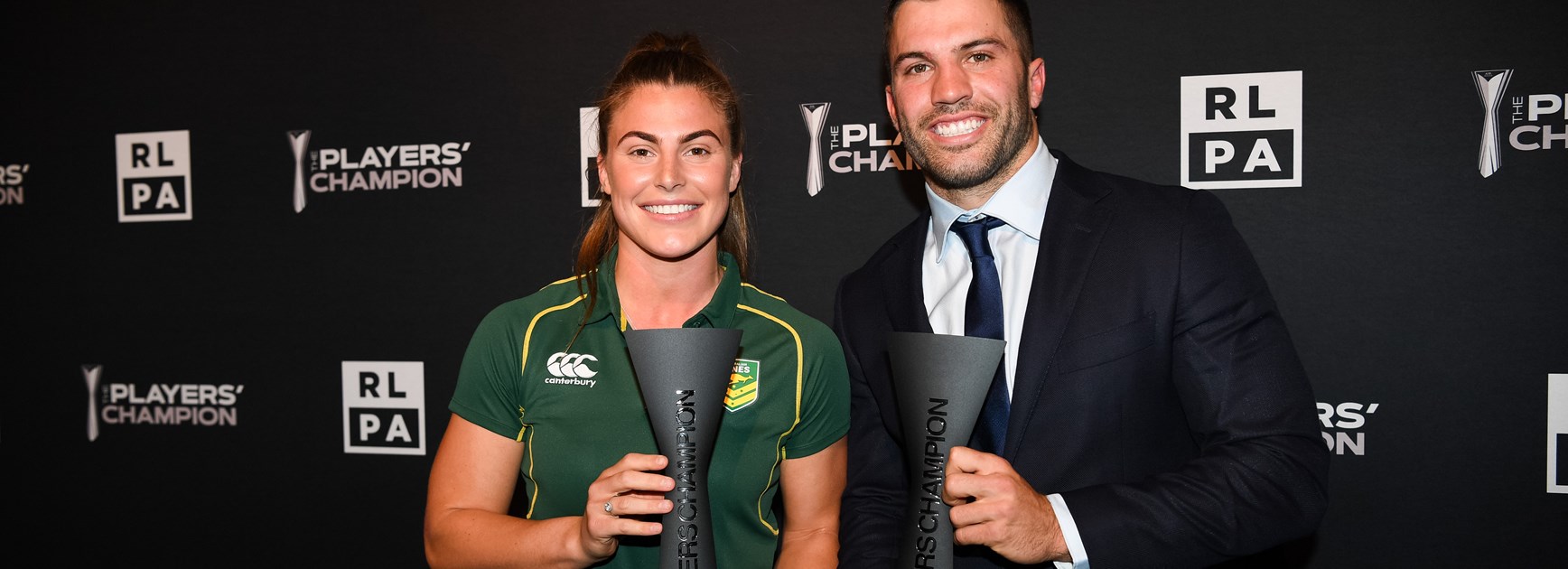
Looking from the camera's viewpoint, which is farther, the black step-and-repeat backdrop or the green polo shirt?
the black step-and-repeat backdrop

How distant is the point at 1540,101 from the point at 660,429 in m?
1.93

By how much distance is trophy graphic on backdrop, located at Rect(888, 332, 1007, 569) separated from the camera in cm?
99

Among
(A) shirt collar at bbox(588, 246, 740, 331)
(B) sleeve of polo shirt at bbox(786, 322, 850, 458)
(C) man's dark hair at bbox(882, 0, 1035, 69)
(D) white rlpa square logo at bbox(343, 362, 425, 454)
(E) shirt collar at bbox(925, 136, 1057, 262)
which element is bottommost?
(D) white rlpa square logo at bbox(343, 362, 425, 454)

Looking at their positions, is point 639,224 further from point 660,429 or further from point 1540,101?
point 1540,101

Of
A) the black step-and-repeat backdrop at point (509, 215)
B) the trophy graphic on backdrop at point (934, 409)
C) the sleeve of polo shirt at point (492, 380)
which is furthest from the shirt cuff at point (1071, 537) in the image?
the black step-and-repeat backdrop at point (509, 215)

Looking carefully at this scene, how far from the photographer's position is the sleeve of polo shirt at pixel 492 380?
56.4 inches

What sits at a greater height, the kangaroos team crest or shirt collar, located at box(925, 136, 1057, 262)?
shirt collar, located at box(925, 136, 1057, 262)

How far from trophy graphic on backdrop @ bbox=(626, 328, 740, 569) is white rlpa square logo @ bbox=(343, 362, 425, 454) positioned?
155 cm

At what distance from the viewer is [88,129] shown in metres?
2.61

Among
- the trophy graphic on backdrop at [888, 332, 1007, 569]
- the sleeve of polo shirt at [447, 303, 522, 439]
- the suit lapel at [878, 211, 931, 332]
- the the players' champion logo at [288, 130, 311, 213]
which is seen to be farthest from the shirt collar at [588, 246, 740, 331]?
the the players' champion logo at [288, 130, 311, 213]

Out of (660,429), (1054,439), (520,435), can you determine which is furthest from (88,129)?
(1054,439)

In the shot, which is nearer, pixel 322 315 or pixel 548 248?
pixel 548 248

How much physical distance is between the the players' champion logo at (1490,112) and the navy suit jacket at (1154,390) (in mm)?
1050

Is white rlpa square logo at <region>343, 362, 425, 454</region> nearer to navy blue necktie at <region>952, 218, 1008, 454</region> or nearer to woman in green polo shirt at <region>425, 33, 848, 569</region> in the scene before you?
woman in green polo shirt at <region>425, 33, 848, 569</region>
